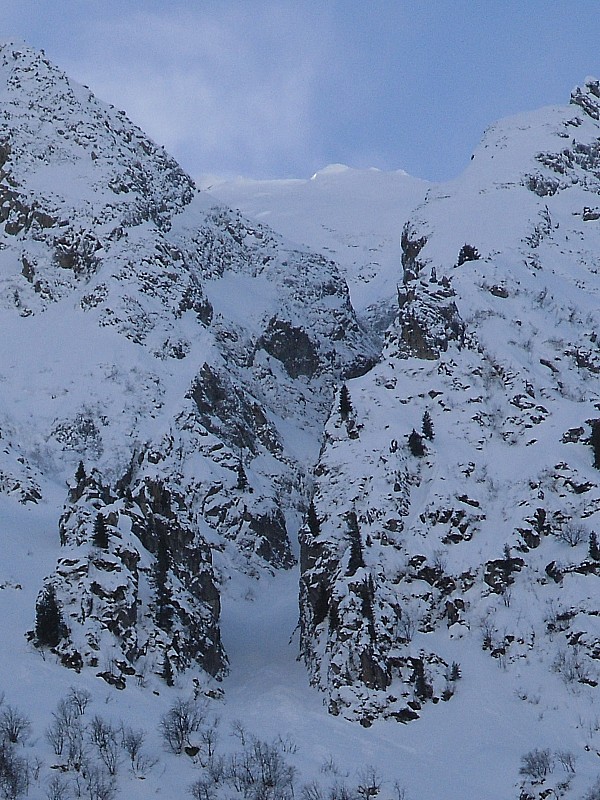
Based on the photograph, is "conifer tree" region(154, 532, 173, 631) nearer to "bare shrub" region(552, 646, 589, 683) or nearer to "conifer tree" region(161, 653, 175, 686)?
"conifer tree" region(161, 653, 175, 686)

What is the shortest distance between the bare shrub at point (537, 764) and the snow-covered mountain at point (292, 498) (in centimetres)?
12

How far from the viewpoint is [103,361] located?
3425 inches

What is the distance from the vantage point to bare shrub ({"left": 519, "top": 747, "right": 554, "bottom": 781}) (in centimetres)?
4122

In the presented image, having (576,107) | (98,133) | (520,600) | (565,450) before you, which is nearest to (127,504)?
(520,600)

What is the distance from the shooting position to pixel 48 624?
47.9 m

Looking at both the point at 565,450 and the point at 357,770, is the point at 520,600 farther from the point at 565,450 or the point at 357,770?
the point at 357,770

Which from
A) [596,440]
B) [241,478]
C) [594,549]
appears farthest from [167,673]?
[241,478]

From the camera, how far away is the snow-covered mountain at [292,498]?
143 feet

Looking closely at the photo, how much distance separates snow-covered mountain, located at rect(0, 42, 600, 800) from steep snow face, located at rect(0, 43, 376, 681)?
1.01 ft

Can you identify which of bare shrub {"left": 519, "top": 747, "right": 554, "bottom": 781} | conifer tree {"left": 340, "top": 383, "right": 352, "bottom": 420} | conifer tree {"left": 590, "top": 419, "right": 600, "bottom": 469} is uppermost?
conifer tree {"left": 340, "top": 383, "right": 352, "bottom": 420}

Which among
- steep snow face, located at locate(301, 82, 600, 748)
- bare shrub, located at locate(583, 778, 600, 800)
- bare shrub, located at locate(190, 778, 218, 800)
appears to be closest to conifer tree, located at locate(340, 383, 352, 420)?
steep snow face, located at locate(301, 82, 600, 748)

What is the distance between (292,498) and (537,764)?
50.5 metres

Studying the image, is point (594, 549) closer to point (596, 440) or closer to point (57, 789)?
point (596, 440)

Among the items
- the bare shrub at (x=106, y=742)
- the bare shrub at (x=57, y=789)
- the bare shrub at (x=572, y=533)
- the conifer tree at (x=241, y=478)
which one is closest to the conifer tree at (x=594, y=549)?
the bare shrub at (x=572, y=533)
